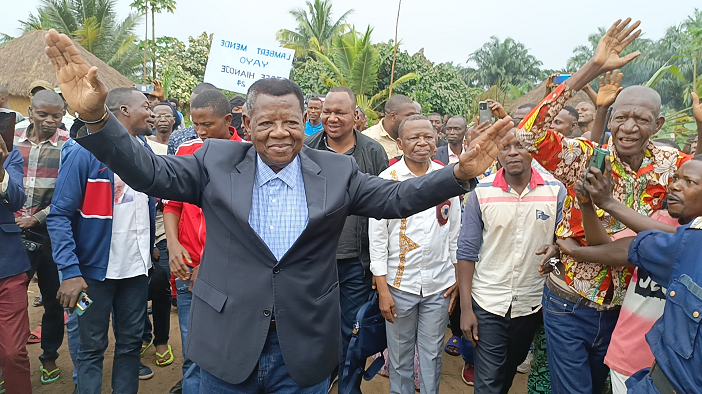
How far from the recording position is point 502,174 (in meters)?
3.23

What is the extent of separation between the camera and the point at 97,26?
75.0ft

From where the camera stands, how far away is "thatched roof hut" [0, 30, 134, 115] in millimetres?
14961

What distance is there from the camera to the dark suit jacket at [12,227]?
305 centimetres

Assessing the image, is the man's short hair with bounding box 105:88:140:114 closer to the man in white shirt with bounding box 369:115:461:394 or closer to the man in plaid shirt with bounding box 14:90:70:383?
the man in plaid shirt with bounding box 14:90:70:383

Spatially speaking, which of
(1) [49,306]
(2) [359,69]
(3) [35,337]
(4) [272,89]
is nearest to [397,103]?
(4) [272,89]

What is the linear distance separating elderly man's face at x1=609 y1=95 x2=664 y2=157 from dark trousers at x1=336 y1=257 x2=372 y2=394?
200 centimetres

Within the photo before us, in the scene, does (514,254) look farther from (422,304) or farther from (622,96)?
(622,96)

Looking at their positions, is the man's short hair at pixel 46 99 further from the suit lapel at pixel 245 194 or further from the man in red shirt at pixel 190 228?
the suit lapel at pixel 245 194

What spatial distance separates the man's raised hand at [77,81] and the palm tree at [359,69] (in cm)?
1263

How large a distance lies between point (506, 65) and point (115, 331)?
49.6 metres

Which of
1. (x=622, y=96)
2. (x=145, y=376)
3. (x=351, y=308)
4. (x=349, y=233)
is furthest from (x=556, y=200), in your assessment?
(x=145, y=376)

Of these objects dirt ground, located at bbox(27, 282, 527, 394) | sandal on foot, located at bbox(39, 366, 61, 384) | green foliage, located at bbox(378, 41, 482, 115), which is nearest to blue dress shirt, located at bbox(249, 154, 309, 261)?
dirt ground, located at bbox(27, 282, 527, 394)

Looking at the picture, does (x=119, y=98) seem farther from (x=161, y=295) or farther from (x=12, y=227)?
(x=161, y=295)

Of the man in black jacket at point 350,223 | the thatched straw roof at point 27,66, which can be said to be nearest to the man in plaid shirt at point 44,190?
the man in black jacket at point 350,223
